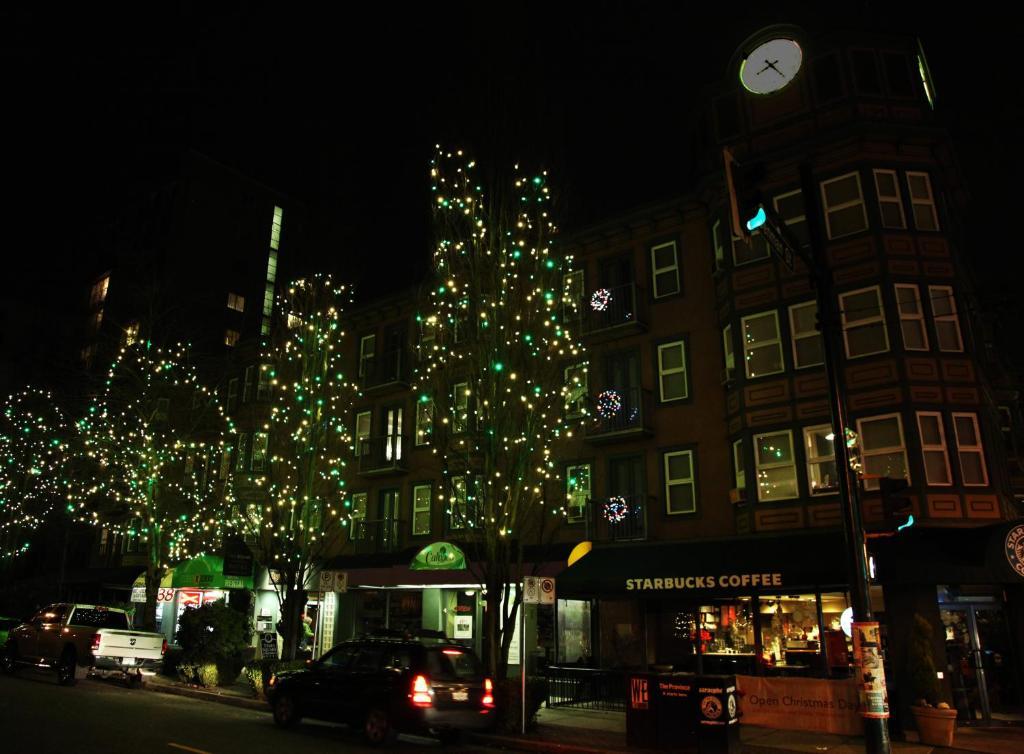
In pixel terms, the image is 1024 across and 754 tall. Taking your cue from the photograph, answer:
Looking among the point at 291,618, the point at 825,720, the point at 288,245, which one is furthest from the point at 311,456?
the point at 288,245

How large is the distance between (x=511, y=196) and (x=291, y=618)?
12.1m

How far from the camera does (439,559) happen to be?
2116 centimetres

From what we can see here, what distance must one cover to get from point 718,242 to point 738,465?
6.37 meters

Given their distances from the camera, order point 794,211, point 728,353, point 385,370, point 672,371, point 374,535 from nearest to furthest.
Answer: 1. point 794,211
2. point 728,353
3. point 672,371
4. point 374,535
5. point 385,370

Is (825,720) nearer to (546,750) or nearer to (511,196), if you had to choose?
(546,750)

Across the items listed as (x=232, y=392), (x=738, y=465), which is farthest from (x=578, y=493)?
(x=232, y=392)

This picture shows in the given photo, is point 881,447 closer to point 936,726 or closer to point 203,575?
point 936,726

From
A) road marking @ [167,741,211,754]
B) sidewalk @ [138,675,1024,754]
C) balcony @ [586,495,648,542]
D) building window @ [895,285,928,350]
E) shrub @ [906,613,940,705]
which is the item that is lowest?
sidewalk @ [138,675,1024,754]

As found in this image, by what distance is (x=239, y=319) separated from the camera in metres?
49.7

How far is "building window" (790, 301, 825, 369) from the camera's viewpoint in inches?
713

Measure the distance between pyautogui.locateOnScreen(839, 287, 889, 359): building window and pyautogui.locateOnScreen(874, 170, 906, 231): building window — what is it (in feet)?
6.05

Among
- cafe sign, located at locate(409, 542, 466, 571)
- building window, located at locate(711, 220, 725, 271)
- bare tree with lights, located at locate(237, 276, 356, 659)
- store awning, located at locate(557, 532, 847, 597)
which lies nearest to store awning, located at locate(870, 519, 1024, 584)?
store awning, located at locate(557, 532, 847, 597)

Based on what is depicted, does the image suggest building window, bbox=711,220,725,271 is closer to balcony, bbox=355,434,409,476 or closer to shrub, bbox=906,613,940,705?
shrub, bbox=906,613,940,705

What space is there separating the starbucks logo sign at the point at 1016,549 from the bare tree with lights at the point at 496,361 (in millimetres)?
8760
